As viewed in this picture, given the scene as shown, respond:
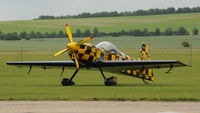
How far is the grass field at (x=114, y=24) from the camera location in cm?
12862

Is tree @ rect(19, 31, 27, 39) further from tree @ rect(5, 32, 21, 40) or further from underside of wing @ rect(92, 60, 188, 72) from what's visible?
underside of wing @ rect(92, 60, 188, 72)

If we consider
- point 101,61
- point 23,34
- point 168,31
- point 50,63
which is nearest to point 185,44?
point 168,31

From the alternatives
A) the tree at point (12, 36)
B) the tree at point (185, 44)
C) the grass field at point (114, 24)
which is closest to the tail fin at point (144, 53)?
the tree at point (185, 44)

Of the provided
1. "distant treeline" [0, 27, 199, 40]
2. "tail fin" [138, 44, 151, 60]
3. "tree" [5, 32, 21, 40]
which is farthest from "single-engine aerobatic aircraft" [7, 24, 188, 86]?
"tree" [5, 32, 21, 40]

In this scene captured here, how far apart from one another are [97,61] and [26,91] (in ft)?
17.7

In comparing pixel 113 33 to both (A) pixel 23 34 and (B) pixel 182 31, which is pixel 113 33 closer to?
(B) pixel 182 31

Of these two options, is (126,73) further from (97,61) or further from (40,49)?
(40,49)

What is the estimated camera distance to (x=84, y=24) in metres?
135

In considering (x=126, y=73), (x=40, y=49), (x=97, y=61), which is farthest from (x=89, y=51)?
(x=40, y=49)
